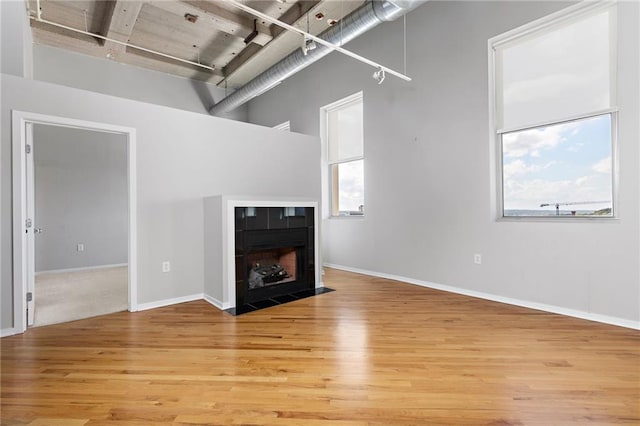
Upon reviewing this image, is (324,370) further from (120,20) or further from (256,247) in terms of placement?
(120,20)

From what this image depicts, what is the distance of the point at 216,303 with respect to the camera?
11.5 ft

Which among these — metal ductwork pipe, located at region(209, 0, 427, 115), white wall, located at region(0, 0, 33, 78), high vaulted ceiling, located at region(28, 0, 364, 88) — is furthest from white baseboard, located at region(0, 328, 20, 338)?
metal ductwork pipe, located at region(209, 0, 427, 115)

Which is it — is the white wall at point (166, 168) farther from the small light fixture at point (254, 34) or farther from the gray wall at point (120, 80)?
the gray wall at point (120, 80)

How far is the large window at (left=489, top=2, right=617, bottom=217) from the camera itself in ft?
9.53

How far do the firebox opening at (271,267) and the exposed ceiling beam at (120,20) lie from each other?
3.68 meters

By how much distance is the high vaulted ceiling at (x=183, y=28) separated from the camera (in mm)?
4262

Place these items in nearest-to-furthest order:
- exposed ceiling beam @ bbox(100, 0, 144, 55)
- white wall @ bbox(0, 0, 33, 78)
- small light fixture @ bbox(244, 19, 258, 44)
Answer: white wall @ bbox(0, 0, 33, 78) < exposed ceiling beam @ bbox(100, 0, 144, 55) < small light fixture @ bbox(244, 19, 258, 44)

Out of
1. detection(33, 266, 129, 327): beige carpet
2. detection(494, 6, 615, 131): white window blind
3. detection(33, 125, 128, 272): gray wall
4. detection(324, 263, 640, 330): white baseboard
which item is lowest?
detection(33, 266, 129, 327): beige carpet

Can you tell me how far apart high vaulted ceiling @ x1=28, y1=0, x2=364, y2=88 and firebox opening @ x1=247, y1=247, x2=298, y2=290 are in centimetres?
318

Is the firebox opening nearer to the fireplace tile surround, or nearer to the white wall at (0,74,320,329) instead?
the fireplace tile surround

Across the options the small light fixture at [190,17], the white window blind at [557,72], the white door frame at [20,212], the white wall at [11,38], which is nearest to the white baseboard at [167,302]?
the white door frame at [20,212]

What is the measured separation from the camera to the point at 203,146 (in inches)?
152

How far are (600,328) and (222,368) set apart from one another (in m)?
3.21

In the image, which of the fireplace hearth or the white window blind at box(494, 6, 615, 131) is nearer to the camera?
the white window blind at box(494, 6, 615, 131)
